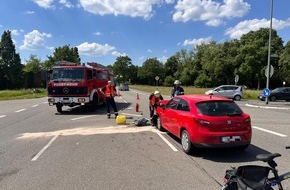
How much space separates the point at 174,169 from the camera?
22.7 feet

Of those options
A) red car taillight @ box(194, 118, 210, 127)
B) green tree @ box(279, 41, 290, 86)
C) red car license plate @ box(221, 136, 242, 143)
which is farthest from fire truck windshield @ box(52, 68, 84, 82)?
green tree @ box(279, 41, 290, 86)

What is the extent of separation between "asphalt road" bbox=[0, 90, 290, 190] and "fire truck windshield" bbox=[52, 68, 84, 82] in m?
7.06

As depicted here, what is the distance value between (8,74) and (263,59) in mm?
64205

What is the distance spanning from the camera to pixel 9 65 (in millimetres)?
89000

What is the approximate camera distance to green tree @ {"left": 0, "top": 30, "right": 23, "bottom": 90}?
289 feet

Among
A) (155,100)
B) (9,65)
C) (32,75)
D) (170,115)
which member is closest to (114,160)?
(170,115)

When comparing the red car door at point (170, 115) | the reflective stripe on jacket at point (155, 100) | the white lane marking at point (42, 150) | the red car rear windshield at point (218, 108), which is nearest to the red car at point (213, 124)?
the red car rear windshield at point (218, 108)

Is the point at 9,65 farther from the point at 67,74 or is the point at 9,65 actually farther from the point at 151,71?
the point at 67,74

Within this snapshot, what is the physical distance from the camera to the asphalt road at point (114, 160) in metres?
6.05

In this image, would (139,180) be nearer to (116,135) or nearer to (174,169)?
(174,169)

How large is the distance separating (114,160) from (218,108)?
2.86 meters

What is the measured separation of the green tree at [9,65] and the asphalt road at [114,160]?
82.0 meters

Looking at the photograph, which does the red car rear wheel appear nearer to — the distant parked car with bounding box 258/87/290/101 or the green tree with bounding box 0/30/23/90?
the distant parked car with bounding box 258/87/290/101

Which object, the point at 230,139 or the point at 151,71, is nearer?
the point at 230,139
